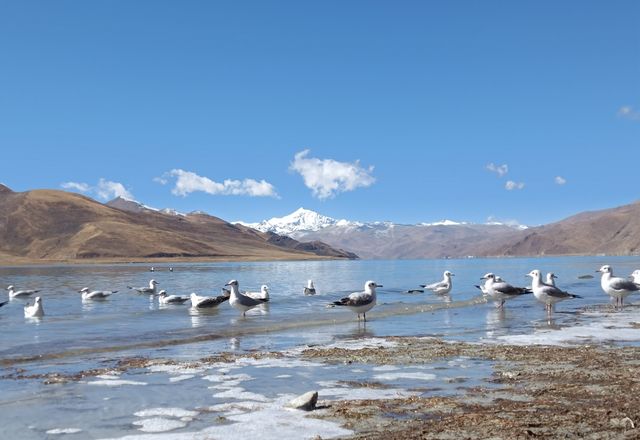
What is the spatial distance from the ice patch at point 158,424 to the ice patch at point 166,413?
0.77 ft

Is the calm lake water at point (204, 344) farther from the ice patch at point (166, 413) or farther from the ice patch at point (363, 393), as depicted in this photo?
the ice patch at point (363, 393)

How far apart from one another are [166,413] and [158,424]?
2.11 ft

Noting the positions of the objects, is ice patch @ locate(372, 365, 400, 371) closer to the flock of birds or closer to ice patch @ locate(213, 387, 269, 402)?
ice patch @ locate(213, 387, 269, 402)

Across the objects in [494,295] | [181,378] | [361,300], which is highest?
[361,300]

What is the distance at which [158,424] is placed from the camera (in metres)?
9.10

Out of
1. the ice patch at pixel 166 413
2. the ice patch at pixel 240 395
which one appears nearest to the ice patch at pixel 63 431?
the ice patch at pixel 166 413

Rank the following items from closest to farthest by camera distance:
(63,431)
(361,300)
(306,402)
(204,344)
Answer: (63,431) < (306,402) < (204,344) < (361,300)

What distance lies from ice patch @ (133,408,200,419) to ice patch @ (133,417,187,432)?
0.24 m

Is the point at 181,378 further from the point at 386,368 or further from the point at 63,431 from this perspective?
the point at 386,368

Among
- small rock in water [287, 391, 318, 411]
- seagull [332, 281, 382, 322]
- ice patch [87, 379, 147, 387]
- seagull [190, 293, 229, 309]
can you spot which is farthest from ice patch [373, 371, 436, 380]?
seagull [190, 293, 229, 309]

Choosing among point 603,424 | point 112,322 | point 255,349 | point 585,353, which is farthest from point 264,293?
point 603,424

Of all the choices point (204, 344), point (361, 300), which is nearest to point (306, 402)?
point (204, 344)

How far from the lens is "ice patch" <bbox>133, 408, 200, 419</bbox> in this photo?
31.6 feet

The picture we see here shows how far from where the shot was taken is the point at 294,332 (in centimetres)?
2184
